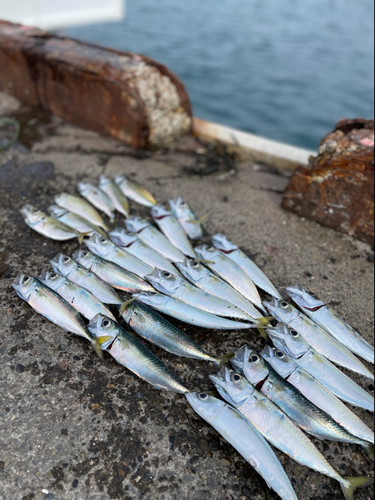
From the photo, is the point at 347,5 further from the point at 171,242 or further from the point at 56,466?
the point at 56,466

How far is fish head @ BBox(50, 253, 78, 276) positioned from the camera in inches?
113

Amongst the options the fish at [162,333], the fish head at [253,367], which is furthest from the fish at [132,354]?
the fish head at [253,367]

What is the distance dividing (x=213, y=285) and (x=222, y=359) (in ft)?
2.27

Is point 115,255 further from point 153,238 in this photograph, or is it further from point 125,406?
point 125,406

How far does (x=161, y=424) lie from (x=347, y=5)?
2264 centimetres

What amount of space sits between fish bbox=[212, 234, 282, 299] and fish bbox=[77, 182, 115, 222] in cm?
122

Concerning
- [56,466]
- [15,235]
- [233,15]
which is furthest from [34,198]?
[233,15]

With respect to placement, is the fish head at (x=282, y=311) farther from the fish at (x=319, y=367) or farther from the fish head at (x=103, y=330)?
the fish head at (x=103, y=330)

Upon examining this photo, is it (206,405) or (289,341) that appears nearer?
(206,405)

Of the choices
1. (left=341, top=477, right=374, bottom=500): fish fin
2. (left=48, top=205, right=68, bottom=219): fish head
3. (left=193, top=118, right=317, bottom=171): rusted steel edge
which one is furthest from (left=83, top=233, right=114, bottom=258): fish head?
(left=193, top=118, right=317, bottom=171): rusted steel edge

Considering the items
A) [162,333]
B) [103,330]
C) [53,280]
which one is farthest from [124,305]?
[53,280]

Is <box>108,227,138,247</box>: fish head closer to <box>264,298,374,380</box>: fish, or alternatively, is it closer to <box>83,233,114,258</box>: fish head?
<box>83,233,114,258</box>: fish head

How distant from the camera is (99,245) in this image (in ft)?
10.3

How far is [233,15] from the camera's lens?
18.5 meters
